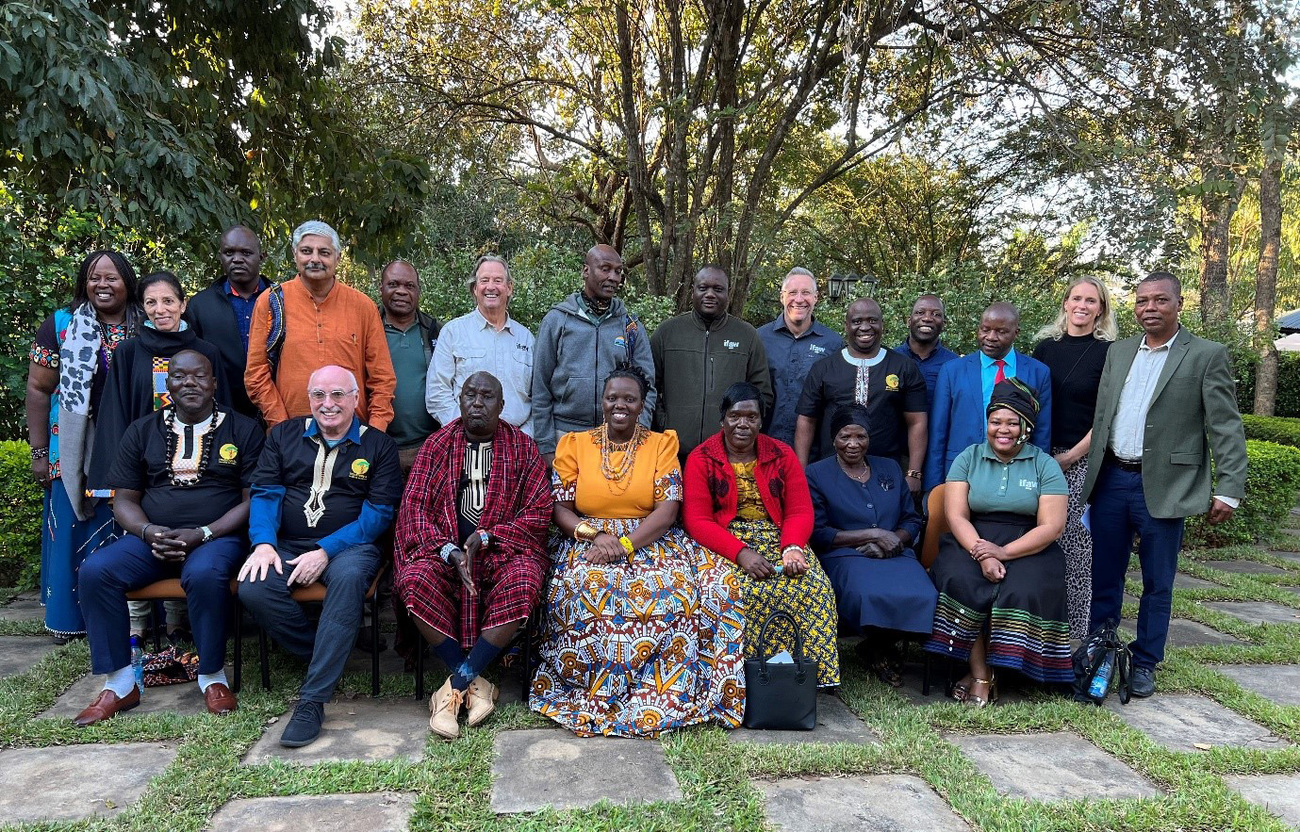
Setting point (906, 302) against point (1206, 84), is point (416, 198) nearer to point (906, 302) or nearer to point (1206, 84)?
point (906, 302)

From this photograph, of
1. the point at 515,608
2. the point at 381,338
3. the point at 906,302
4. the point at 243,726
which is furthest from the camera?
the point at 906,302

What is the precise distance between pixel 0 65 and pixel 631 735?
467cm

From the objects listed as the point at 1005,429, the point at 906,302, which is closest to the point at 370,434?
the point at 1005,429

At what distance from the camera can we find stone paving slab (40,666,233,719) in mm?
3805

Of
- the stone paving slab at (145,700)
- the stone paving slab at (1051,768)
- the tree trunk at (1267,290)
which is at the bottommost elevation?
the stone paving slab at (145,700)

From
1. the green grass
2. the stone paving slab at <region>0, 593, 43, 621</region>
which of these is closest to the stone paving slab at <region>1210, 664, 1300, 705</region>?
the green grass

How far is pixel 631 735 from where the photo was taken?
12.0ft

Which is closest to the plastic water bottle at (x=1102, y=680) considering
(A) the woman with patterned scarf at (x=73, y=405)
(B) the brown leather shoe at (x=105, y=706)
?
(B) the brown leather shoe at (x=105, y=706)

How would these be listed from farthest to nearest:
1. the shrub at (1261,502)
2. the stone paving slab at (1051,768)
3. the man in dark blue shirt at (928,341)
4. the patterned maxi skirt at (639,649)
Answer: the shrub at (1261,502)
the man in dark blue shirt at (928,341)
the patterned maxi skirt at (639,649)
the stone paving slab at (1051,768)

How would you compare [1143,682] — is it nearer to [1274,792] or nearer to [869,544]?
[1274,792]

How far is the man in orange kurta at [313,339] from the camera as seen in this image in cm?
441

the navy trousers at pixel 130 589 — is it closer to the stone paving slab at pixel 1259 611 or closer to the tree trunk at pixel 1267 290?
the stone paving slab at pixel 1259 611

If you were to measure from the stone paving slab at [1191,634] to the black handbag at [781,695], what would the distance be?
264cm

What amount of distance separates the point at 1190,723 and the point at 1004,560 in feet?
3.51
